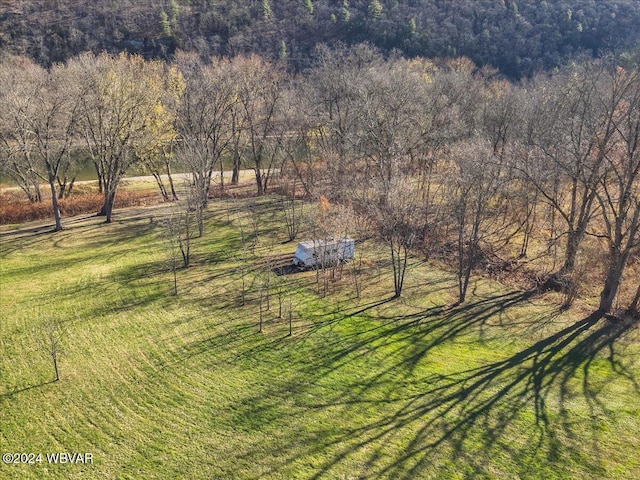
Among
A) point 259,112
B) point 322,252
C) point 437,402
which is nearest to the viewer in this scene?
point 437,402

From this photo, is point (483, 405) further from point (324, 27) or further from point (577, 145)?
point (324, 27)

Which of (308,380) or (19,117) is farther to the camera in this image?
(19,117)

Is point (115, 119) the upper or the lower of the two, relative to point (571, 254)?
upper

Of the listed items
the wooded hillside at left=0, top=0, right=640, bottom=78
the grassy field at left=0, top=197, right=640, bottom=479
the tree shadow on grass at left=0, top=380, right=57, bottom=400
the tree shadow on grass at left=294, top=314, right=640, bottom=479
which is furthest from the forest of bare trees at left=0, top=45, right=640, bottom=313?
the wooded hillside at left=0, top=0, right=640, bottom=78

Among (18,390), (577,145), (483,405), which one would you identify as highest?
(577,145)

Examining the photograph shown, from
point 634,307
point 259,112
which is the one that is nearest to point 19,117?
point 259,112

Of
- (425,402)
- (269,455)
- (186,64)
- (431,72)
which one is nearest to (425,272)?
(425,402)

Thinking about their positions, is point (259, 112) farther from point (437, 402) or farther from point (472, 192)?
point (437, 402)

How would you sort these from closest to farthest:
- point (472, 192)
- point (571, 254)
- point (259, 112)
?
point (571, 254) → point (472, 192) → point (259, 112)

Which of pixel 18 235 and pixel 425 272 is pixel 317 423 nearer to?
pixel 425 272
